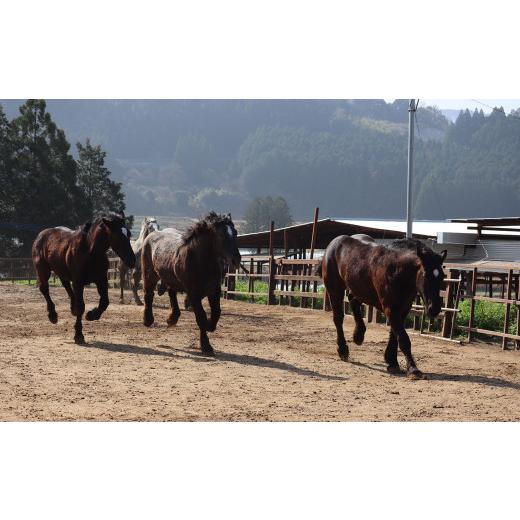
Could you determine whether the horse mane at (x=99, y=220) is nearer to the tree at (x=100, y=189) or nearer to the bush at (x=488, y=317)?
the bush at (x=488, y=317)

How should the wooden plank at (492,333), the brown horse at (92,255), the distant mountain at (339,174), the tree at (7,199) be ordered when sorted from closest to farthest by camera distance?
the brown horse at (92,255), the wooden plank at (492,333), the tree at (7,199), the distant mountain at (339,174)

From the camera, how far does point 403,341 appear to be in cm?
905

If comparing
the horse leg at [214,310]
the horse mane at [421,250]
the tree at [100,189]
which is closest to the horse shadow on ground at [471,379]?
the horse mane at [421,250]

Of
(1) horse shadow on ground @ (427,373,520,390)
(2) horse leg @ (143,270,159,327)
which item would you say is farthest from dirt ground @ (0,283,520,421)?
(2) horse leg @ (143,270,159,327)

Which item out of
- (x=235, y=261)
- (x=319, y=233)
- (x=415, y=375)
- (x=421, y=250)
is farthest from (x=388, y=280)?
(x=319, y=233)

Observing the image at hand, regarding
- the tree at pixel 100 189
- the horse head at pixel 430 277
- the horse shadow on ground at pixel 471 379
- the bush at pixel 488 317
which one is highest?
the tree at pixel 100 189

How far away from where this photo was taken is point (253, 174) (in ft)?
559

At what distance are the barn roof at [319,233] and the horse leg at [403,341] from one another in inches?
664

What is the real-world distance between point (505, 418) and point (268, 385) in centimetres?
247

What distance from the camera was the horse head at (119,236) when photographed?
1088cm

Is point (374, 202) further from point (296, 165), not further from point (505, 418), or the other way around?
point (505, 418)

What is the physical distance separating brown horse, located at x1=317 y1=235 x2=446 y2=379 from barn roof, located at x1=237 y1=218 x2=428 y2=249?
15668 mm

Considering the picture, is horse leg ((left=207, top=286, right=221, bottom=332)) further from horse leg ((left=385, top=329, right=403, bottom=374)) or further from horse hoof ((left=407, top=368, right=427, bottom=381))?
horse hoof ((left=407, top=368, right=427, bottom=381))

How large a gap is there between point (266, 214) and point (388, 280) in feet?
328
